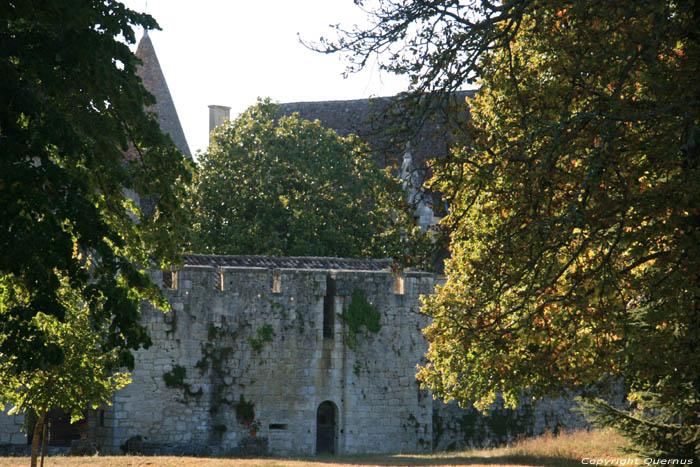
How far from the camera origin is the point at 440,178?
33.8ft

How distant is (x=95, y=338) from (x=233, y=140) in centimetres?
1722

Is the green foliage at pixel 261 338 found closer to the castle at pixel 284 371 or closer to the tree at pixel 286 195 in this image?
the castle at pixel 284 371

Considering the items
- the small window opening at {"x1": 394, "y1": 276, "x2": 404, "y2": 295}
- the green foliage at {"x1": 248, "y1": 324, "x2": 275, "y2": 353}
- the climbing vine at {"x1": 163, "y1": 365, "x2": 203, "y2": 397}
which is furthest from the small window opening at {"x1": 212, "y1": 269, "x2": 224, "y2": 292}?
the small window opening at {"x1": 394, "y1": 276, "x2": 404, "y2": 295}

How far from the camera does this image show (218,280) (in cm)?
2100

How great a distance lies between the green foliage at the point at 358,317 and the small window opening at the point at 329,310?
0.29 meters

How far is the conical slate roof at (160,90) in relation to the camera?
38781mm

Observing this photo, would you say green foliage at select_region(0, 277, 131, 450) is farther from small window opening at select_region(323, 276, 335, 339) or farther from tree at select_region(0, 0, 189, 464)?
small window opening at select_region(323, 276, 335, 339)

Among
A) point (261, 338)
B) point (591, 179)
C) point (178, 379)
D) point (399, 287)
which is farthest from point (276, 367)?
point (591, 179)

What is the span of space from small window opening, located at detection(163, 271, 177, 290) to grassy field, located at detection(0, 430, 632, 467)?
494 centimetres

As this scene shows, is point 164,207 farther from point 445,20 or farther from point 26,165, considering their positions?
point 445,20

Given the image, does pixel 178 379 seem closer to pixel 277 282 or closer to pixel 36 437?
pixel 277 282

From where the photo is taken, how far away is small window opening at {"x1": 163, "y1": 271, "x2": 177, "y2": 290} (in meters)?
20.5

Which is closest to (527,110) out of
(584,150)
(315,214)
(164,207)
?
(584,150)

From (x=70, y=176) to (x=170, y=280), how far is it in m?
11.6
